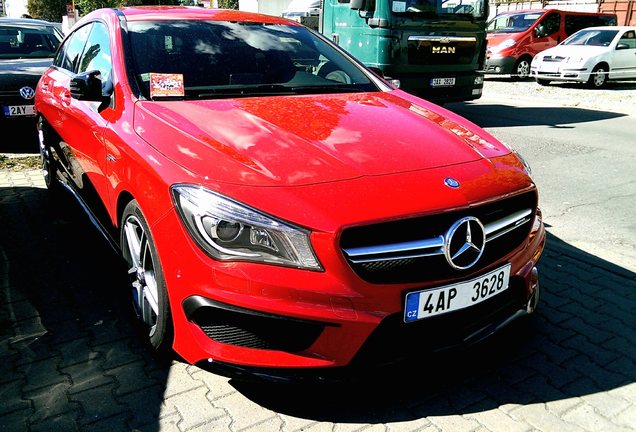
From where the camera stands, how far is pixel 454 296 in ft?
→ 7.80

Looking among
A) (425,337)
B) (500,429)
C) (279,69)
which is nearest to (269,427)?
(425,337)

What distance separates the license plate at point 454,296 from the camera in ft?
7.50

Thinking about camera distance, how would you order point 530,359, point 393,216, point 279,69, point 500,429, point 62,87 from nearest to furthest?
1. point 393,216
2. point 500,429
3. point 530,359
4. point 279,69
5. point 62,87

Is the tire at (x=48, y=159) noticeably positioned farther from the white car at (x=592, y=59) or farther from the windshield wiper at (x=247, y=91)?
the white car at (x=592, y=59)

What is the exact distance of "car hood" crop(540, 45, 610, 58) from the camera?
15.1m

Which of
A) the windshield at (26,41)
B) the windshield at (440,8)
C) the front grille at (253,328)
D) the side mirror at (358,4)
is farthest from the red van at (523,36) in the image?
the front grille at (253,328)

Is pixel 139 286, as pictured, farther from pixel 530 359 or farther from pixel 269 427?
pixel 530 359

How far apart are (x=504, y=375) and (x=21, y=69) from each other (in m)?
6.94

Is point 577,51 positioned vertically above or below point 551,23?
below

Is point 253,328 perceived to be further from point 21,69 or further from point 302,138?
point 21,69

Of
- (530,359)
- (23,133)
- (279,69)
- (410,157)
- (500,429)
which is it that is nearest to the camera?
(500,429)

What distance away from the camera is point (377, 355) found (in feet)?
7.52

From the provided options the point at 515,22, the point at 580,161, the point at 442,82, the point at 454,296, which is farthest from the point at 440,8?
the point at 515,22

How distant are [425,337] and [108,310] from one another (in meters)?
1.92
